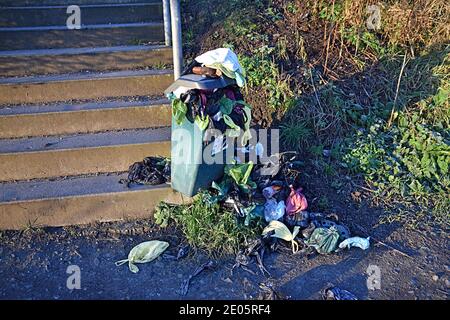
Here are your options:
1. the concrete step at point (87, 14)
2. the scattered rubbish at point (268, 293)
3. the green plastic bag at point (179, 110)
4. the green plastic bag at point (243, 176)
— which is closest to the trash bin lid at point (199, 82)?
the green plastic bag at point (179, 110)

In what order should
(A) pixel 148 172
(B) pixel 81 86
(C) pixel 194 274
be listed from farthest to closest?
(B) pixel 81 86, (A) pixel 148 172, (C) pixel 194 274

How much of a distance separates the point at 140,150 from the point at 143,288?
1.50 m

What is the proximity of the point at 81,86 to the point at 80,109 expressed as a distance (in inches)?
15.7

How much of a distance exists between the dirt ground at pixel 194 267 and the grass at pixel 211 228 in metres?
0.10

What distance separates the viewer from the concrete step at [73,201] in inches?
142

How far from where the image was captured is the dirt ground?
10.1 feet

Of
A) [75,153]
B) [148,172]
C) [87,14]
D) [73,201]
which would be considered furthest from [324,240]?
[87,14]

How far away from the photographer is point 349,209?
12.7ft

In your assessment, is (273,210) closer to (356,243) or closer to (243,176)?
(243,176)

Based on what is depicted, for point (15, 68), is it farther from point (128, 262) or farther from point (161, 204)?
point (128, 262)

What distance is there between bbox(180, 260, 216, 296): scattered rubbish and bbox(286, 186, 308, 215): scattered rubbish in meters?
0.87

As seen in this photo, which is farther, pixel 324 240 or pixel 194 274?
pixel 324 240

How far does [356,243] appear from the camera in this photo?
3.48 meters
